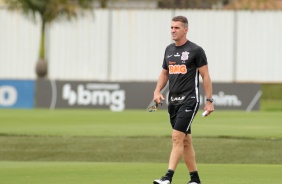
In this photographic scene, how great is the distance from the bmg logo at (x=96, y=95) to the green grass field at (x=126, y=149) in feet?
14.0

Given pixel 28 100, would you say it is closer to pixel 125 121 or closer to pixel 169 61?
pixel 125 121

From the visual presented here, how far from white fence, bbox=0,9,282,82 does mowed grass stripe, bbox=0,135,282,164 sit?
1985cm

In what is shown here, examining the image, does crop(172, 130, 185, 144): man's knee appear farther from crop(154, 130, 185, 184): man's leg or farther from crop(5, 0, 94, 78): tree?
crop(5, 0, 94, 78): tree

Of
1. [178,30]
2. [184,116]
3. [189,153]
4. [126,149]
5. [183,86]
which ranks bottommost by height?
[126,149]

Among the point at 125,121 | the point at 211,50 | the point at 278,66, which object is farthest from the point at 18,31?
the point at 125,121

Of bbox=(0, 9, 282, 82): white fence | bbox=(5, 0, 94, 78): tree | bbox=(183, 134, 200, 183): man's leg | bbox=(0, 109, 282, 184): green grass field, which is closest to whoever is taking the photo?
bbox=(183, 134, 200, 183): man's leg

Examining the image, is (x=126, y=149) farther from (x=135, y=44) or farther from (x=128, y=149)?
(x=135, y=44)

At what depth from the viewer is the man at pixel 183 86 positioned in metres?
12.0

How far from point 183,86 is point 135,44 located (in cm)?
2817

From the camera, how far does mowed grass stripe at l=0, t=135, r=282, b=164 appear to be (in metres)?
17.9

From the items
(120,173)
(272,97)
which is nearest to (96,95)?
(272,97)

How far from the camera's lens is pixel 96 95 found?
31.1 m

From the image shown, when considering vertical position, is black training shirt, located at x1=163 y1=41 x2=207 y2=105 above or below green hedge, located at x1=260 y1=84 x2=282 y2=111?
above

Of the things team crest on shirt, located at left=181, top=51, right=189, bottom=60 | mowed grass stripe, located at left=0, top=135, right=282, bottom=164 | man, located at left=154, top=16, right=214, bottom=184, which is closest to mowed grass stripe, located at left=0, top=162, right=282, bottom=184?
man, located at left=154, top=16, right=214, bottom=184
